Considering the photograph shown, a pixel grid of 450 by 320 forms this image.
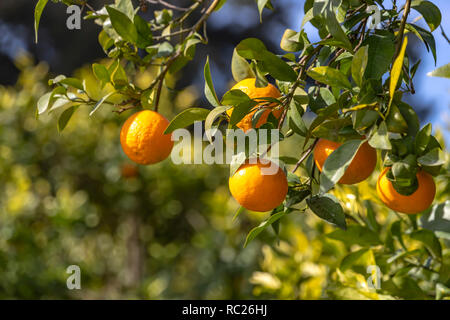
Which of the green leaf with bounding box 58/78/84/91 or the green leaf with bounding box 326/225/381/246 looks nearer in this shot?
the green leaf with bounding box 58/78/84/91

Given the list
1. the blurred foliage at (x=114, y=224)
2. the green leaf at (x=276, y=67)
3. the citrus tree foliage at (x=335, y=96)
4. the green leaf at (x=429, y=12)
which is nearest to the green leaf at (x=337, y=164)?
the citrus tree foliage at (x=335, y=96)

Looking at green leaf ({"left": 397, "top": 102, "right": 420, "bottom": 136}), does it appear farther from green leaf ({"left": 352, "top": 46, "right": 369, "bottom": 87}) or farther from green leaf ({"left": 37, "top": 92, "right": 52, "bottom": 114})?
green leaf ({"left": 37, "top": 92, "right": 52, "bottom": 114})

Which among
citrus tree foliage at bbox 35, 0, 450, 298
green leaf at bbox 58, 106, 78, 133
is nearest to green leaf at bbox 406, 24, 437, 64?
citrus tree foliage at bbox 35, 0, 450, 298

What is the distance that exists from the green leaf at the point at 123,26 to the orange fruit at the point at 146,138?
0.35 ft

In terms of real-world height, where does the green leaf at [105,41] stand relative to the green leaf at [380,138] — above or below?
above

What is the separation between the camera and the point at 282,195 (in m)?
0.51

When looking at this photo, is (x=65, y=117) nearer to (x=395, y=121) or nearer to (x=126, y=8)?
(x=126, y=8)

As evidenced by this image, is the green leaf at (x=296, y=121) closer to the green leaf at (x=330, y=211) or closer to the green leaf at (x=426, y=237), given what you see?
the green leaf at (x=330, y=211)

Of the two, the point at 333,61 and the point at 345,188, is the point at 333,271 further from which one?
the point at 333,61

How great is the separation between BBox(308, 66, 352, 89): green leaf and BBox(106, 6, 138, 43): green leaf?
259 mm

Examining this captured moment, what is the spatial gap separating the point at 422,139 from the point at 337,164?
0.29ft

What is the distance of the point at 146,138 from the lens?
0.63 meters

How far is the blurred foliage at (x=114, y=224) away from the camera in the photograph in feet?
5.69

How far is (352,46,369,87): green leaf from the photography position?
1.44ft
